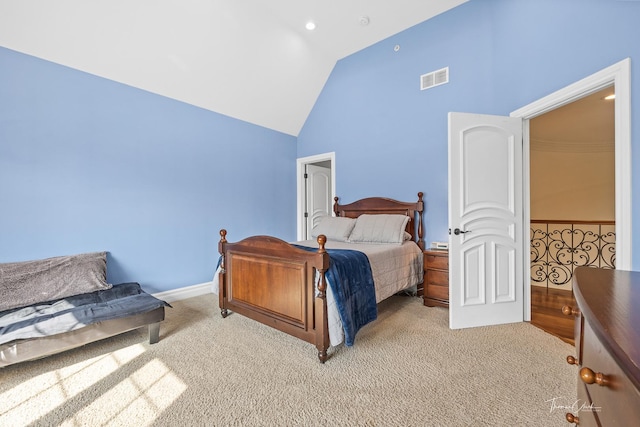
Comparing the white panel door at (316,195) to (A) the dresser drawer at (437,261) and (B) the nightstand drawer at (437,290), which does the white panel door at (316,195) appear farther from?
(B) the nightstand drawer at (437,290)

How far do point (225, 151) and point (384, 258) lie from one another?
8.98 feet

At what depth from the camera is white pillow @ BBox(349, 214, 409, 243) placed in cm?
341

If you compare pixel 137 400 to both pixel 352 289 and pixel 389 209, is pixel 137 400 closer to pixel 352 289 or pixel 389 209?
pixel 352 289

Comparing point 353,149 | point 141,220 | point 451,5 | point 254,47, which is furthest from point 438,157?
point 141,220

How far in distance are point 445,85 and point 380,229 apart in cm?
197

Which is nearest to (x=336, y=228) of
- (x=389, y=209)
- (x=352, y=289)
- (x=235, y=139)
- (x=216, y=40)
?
(x=389, y=209)

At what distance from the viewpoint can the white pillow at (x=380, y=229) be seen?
341 centimetres

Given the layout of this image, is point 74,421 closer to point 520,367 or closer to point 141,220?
point 141,220

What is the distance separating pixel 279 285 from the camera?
2.32m

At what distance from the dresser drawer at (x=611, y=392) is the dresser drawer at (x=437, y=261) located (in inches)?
94.8

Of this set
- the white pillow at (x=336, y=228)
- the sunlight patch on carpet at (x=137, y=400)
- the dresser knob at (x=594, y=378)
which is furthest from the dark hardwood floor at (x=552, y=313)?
the sunlight patch on carpet at (x=137, y=400)

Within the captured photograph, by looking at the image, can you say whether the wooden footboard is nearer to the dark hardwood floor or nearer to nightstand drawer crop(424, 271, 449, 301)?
nightstand drawer crop(424, 271, 449, 301)

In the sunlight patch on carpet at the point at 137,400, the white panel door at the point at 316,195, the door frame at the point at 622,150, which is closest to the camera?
the sunlight patch on carpet at the point at 137,400

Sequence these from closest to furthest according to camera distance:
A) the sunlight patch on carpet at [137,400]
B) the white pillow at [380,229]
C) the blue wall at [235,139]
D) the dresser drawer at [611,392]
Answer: the dresser drawer at [611,392]
the sunlight patch on carpet at [137,400]
the blue wall at [235,139]
the white pillow at [380,229]
